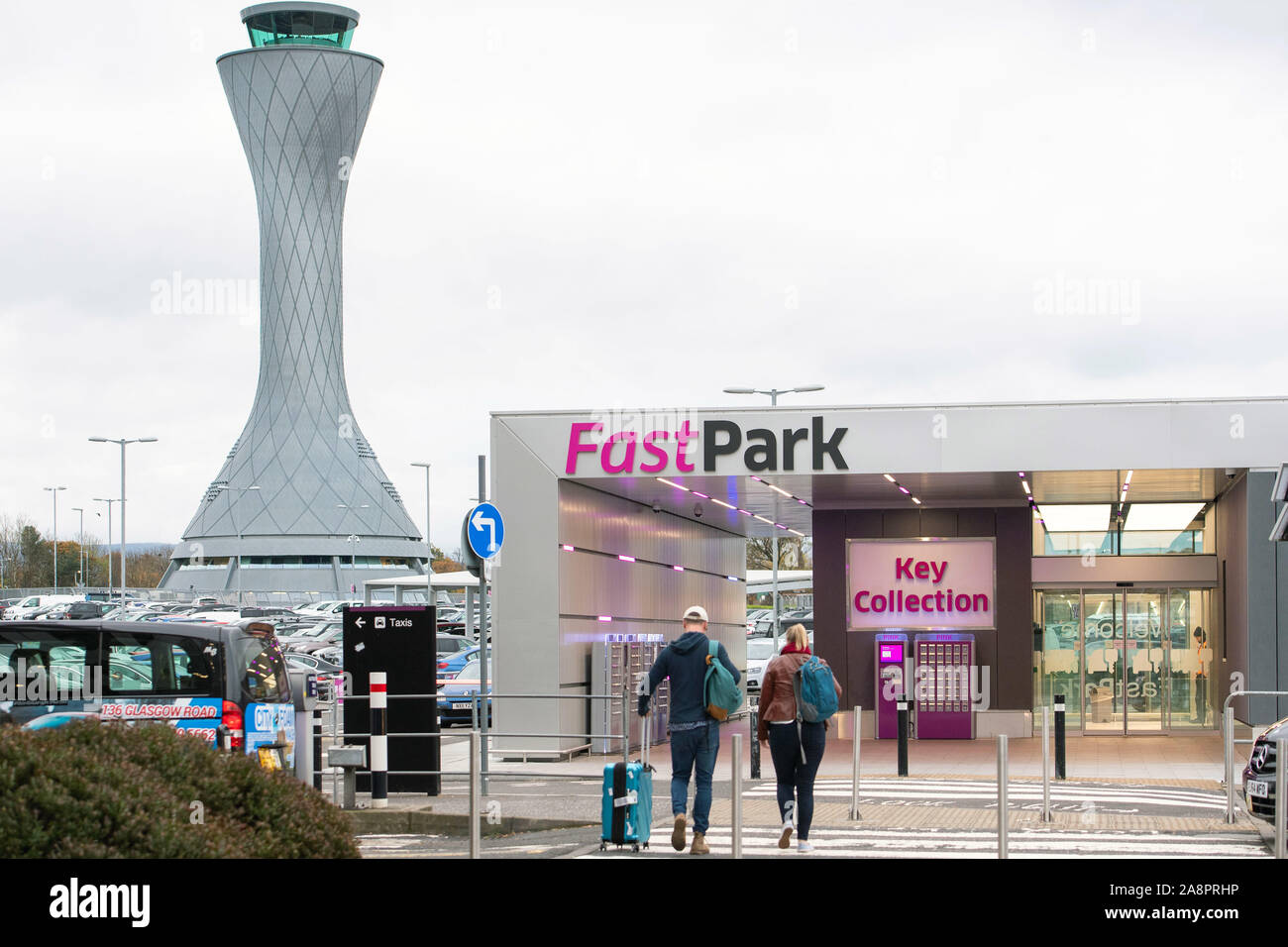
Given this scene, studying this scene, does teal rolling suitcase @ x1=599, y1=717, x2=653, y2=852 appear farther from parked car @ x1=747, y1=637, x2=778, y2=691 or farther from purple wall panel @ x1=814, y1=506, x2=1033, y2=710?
parked car @ x1=747, y1=637, x2=778, y2=691

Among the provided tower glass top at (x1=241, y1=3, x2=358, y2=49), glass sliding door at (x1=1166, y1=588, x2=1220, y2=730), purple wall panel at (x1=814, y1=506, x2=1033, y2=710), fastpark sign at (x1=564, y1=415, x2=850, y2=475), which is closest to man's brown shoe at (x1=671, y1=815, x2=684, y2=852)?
fastpark sign at (x1=564, y1=415, x2=850, y2=475)

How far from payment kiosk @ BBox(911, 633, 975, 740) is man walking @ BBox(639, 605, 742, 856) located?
1523 cm

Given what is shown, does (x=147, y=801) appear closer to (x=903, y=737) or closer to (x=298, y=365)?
(x=903, y=737)

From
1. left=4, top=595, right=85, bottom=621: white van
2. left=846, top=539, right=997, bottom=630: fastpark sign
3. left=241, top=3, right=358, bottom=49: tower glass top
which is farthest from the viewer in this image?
left=241, top=3, right=358, bottom=49: tower glass top

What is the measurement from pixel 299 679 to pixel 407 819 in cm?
311

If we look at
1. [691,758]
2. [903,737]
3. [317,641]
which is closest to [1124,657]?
[903,737]

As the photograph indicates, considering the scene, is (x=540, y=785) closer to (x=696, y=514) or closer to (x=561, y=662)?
(x=561, y=662)

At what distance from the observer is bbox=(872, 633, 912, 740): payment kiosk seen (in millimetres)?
27109

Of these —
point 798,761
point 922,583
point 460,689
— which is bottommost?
point 460,689

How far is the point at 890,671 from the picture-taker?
2716 cm

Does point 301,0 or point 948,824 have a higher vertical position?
point 301,0

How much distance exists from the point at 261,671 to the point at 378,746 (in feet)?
6.36

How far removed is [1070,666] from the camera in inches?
1094
